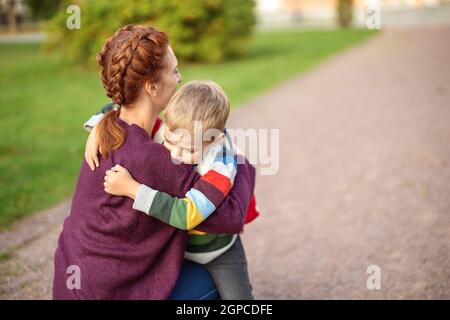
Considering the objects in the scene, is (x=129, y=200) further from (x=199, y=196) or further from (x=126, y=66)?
(x=126, y=66)

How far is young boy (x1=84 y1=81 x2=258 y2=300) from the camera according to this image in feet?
6.21

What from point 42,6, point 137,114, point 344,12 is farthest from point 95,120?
point 42,6

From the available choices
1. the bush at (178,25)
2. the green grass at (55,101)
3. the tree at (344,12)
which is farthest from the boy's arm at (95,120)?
the tree at (344,12)

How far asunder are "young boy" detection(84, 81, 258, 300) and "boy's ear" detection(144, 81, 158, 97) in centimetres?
9

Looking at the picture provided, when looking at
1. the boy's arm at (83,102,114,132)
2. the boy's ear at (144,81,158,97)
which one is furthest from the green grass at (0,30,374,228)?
the boy's ear at (144,81,158,97)

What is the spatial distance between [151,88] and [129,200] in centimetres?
47

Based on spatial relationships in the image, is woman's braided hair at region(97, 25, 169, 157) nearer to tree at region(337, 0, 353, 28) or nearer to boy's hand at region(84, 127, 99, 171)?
Answer: boy's hand at region(84, 127, 99, 171)

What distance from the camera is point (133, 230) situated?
1997 millimetres

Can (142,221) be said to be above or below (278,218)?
above

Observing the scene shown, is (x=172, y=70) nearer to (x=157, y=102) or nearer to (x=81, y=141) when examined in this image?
(x=157, y=102)

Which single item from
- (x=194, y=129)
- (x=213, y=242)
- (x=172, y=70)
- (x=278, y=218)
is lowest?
(x=278, y=218)

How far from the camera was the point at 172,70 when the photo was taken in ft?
6.92

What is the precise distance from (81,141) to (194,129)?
5.07 metres
